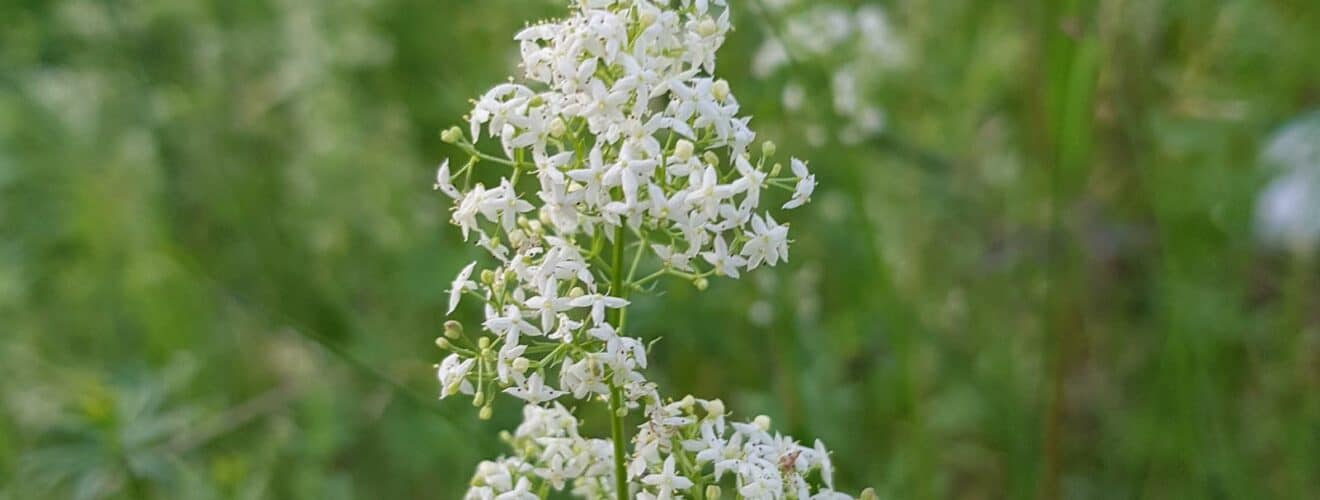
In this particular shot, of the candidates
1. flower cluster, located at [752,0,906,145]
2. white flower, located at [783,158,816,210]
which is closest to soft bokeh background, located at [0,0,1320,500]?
flower cluster, located at [752,0,906,145]

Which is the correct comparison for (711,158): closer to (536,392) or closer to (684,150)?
(684,150)

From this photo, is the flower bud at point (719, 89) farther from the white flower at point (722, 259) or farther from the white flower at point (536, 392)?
the white flower at point (536, 392)

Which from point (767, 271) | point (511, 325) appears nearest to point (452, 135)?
point (511, 325)

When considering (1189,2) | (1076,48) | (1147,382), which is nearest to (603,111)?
(1076,48)

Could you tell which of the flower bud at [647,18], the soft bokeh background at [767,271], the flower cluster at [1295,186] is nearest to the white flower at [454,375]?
the flower bud at [647,18]

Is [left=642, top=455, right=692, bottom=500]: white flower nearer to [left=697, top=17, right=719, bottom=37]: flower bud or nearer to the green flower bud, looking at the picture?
the green flower bud

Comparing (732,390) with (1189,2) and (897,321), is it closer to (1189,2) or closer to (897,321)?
(897,321)
